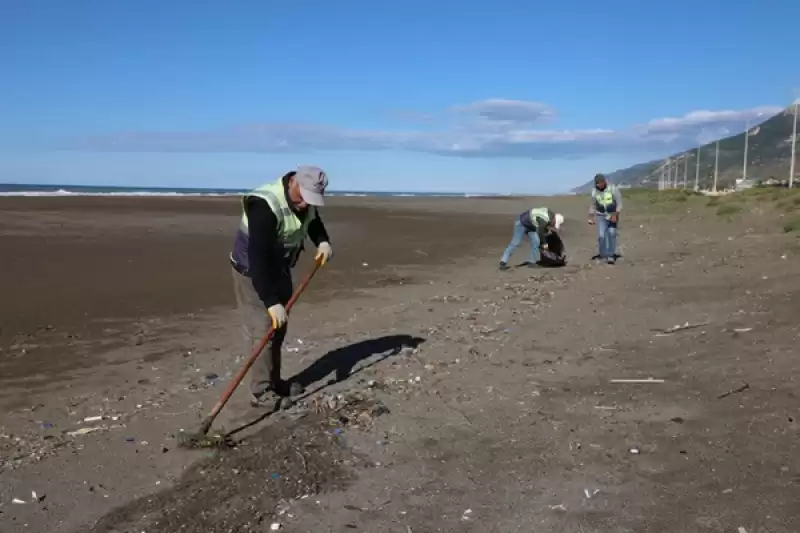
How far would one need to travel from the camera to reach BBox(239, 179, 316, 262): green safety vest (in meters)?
5.86

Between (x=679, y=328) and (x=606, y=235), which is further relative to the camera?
(x=606, y=235)

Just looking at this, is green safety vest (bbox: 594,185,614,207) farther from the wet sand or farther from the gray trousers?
the gray trousers

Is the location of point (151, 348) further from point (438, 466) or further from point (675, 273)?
point (675, 273)

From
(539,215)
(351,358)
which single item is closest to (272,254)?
(351,358)

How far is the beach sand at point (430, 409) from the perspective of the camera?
13.6 feet

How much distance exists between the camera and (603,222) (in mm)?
15031

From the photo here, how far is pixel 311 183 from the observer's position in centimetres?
573

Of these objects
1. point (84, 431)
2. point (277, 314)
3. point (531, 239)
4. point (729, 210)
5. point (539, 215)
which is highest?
point (729, 210)

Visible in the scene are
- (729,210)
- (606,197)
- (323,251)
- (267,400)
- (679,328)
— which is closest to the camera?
(267,400)

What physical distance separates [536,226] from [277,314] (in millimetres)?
10115

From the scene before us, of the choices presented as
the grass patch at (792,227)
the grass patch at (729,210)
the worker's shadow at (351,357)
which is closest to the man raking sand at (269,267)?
the worker's shadow at (351,357)

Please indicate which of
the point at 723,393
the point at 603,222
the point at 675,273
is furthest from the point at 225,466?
the point at 603,222

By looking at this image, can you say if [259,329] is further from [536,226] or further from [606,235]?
[606,235]

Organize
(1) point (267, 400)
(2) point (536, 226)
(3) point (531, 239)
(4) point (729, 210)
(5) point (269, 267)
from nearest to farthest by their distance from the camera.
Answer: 1. (5) point (269, 267)
2. (1) point (267, 400)
3. (2) point (536, 226)
4. (3) point (531, 239)
5. (4) point (729, 210)
